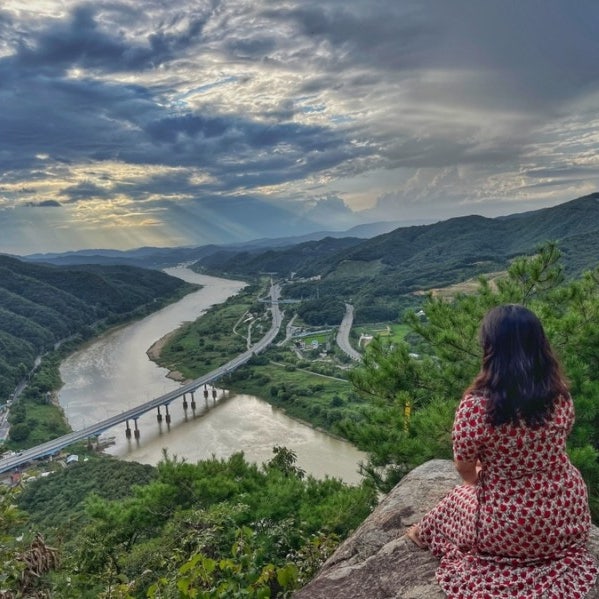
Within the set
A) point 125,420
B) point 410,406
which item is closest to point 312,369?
point 125,420

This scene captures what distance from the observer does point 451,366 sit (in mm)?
6184

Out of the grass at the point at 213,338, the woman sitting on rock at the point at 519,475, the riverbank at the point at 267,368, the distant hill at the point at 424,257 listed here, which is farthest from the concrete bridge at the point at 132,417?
the woman sitting on rock at the point at 519,475

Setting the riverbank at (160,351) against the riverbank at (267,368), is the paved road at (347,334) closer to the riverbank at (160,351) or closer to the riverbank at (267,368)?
the riverbank at (267,368)

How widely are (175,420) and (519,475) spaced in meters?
31.0

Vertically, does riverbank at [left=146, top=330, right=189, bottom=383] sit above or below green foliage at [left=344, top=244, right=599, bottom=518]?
below

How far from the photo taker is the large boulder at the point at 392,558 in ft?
8.53

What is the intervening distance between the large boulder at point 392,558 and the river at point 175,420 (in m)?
11.4

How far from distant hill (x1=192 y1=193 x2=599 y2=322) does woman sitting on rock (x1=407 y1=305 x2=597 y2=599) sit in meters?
54.6

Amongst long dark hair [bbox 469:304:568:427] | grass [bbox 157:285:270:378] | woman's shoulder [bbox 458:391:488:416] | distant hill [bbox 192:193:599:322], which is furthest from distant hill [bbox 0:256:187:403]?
long dark hair [bbox 469:304:568:427]

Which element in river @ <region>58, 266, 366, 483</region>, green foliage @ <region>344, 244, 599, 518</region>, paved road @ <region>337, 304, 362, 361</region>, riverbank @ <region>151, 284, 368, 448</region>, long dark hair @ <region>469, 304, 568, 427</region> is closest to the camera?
long dark hair @ <region>469, 304, 568, 427</region>

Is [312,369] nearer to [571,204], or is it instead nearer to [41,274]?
[41,274]

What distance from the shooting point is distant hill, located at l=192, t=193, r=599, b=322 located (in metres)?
65.1

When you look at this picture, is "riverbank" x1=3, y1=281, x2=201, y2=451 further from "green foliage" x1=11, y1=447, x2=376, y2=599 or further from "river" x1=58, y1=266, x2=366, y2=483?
"green foliage" x1=11, y1=447, x2=376, y2=599

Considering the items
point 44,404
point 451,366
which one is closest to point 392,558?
point 451,366
